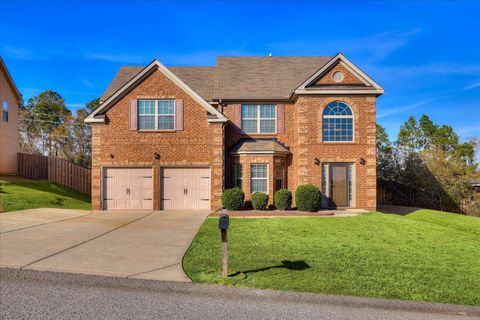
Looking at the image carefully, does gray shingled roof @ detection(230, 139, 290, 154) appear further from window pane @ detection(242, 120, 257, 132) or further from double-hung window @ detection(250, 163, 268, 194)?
double-hung window @ detection(250, 163, 268, 194)

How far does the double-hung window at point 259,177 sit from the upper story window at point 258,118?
7.85 ft

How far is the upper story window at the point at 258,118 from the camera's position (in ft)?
61.7

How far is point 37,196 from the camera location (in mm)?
17922

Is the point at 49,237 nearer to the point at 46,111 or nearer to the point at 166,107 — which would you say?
the point at 166,107

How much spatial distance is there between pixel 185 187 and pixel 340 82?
992 cm

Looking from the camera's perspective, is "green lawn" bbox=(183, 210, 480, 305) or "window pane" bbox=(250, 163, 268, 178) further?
"window pane" bbox=(250, 163, 268, 178)

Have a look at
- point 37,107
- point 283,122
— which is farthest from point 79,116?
point 283,122

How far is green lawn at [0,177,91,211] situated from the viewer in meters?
16.1

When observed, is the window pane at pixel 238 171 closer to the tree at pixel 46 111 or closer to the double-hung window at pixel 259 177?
the double-hung window at pixel 259 177

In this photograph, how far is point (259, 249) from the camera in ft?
27.5

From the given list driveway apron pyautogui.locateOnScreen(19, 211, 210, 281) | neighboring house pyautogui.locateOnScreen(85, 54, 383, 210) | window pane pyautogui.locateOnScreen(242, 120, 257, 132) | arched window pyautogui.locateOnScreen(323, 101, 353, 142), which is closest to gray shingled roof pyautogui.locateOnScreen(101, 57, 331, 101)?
window pane pyautogui.locateOnScreen(242, 120, 257, 132)

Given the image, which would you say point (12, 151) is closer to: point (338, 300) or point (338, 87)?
point (338, 87)

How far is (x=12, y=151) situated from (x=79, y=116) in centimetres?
1708

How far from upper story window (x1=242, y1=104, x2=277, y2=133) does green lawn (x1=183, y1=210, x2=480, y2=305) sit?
7.42m
